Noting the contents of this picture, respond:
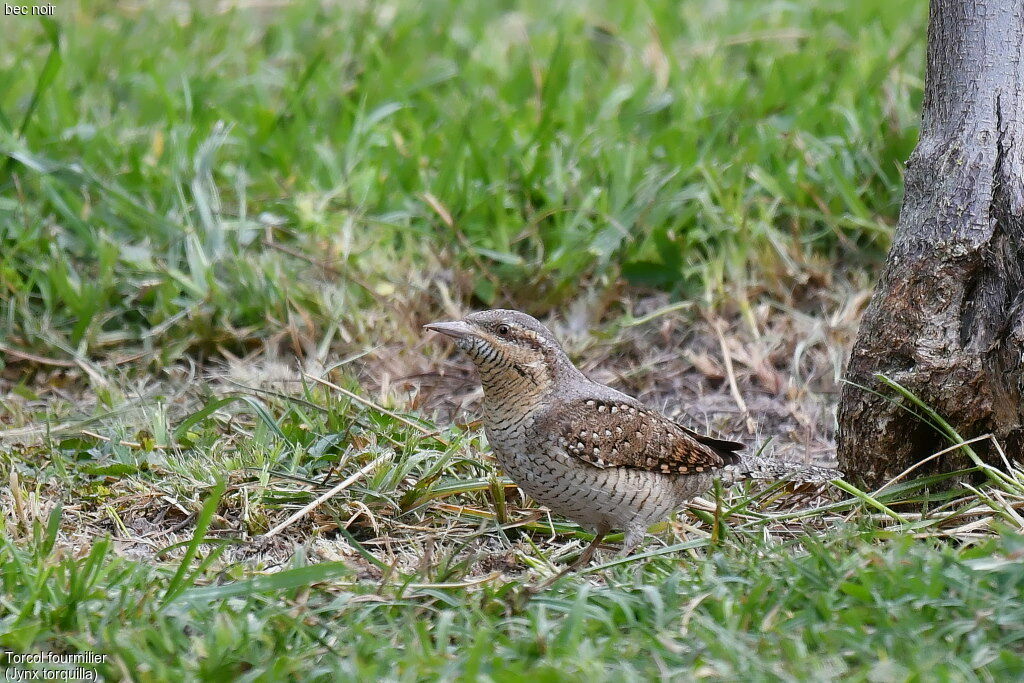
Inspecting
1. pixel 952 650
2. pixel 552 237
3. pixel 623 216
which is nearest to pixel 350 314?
pixel 552 237

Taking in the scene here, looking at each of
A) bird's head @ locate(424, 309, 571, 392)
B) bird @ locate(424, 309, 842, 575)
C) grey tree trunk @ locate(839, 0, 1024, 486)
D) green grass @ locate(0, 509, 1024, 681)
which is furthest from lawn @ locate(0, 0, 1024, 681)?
bird's head @ locate(424, 309, 571, 392)

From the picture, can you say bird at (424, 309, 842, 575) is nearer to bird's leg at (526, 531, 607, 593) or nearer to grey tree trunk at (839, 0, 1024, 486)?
bird's leg at (526, 531, 607, 593)

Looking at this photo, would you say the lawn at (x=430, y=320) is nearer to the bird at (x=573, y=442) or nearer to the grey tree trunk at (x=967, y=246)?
the bird at (x=573, y=442)

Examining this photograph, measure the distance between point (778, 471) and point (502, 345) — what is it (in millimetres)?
1054

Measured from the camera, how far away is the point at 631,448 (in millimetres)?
3771

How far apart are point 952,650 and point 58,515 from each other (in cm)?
244

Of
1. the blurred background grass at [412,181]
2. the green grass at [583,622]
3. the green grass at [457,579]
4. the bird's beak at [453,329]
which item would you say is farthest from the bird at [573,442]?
the blurred background grass at [412,181]

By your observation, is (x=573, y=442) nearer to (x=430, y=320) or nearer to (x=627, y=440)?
(x=627, y=440)

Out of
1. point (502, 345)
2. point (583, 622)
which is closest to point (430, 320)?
point (502, 345)

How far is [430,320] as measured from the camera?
17.9 feet

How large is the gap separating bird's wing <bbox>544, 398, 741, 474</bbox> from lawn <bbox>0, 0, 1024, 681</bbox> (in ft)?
0.69

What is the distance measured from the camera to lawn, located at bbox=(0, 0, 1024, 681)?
3004 mm

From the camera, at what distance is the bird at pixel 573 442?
12.0ft

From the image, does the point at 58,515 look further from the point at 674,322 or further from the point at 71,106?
the point at 71,106
